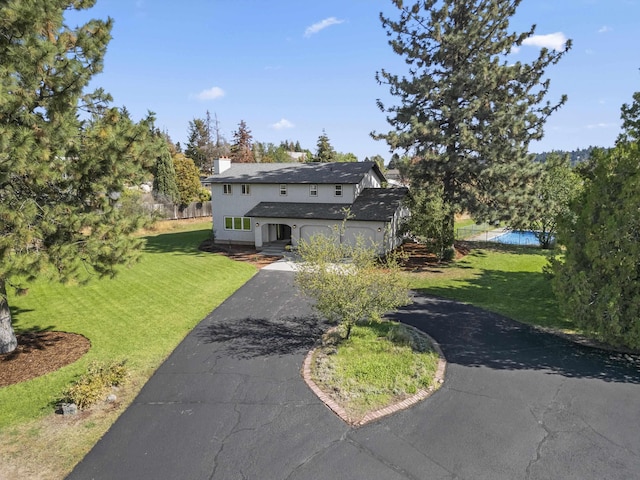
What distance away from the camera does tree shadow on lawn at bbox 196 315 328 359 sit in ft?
41.5

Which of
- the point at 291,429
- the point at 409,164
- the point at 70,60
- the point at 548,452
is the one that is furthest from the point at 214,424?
the point at 409,164

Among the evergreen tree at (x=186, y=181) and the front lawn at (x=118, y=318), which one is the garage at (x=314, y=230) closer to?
the front lawn at (x=118, y=318)

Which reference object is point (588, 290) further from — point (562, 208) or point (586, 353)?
point (562, 208)

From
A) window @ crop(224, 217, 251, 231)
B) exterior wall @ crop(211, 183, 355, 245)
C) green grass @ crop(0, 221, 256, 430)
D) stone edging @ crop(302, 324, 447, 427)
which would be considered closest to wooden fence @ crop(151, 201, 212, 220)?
exterior wall @ crop(211, 183, 355, 245)

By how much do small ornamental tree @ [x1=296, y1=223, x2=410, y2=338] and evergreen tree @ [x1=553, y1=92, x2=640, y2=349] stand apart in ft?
17.4

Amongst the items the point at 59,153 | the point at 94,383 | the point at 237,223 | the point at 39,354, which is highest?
the point at 59,153

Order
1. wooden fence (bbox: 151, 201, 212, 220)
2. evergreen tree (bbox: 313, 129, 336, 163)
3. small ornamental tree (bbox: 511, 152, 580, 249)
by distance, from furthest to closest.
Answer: evergreen tree (bbox: 313, 129, 336, 163) < wooden fence (bbox: 151, 201, 212, 220) < small ornamental tree (bbox: 511, 152, 580, 249)

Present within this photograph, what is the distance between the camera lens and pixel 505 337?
13523 millimetres

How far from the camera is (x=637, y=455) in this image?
→ 7508mm

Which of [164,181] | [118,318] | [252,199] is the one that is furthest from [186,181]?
[118,318]

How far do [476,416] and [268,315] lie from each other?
9.11 meters

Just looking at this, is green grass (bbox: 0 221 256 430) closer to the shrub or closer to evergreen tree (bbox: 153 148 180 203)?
the shrub

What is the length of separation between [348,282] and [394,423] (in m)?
4.25

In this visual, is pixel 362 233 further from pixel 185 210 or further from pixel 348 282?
→ pixel 185 210
